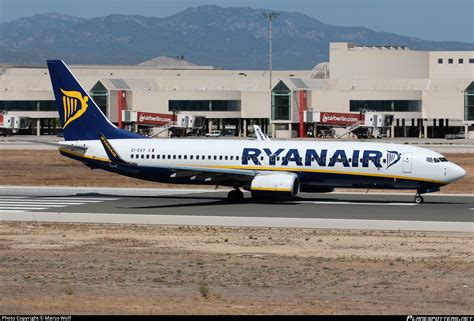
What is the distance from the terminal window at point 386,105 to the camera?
16838 cm

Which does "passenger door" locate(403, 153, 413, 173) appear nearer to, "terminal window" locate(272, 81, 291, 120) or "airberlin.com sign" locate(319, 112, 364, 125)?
"airberlin.com sign" locate(319, 112, 364, 125)

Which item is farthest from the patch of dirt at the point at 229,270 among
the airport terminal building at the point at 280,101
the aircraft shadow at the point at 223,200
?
the airport terminal building at the point at 280,101

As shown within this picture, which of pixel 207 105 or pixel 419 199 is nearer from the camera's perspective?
pixel 419 199

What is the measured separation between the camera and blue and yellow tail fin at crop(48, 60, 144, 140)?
60.2 meters

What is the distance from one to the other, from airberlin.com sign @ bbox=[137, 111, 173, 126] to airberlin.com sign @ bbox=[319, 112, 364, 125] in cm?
2483

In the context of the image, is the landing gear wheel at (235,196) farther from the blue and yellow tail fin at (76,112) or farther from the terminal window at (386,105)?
the terminal window at (386,105)

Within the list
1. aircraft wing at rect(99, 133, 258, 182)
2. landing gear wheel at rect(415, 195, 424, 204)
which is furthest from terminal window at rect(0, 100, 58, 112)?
landing gear wheel at rect(415, 195, 424, 204)

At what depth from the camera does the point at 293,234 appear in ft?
138

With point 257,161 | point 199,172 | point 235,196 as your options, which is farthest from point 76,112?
point 257,161

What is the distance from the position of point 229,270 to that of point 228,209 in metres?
19.9

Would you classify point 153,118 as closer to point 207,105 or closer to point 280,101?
point 207,105

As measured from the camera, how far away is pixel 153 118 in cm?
16638

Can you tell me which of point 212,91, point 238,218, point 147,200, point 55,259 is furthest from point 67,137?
point 212,91

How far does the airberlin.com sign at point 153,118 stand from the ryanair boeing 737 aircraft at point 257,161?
104 m
